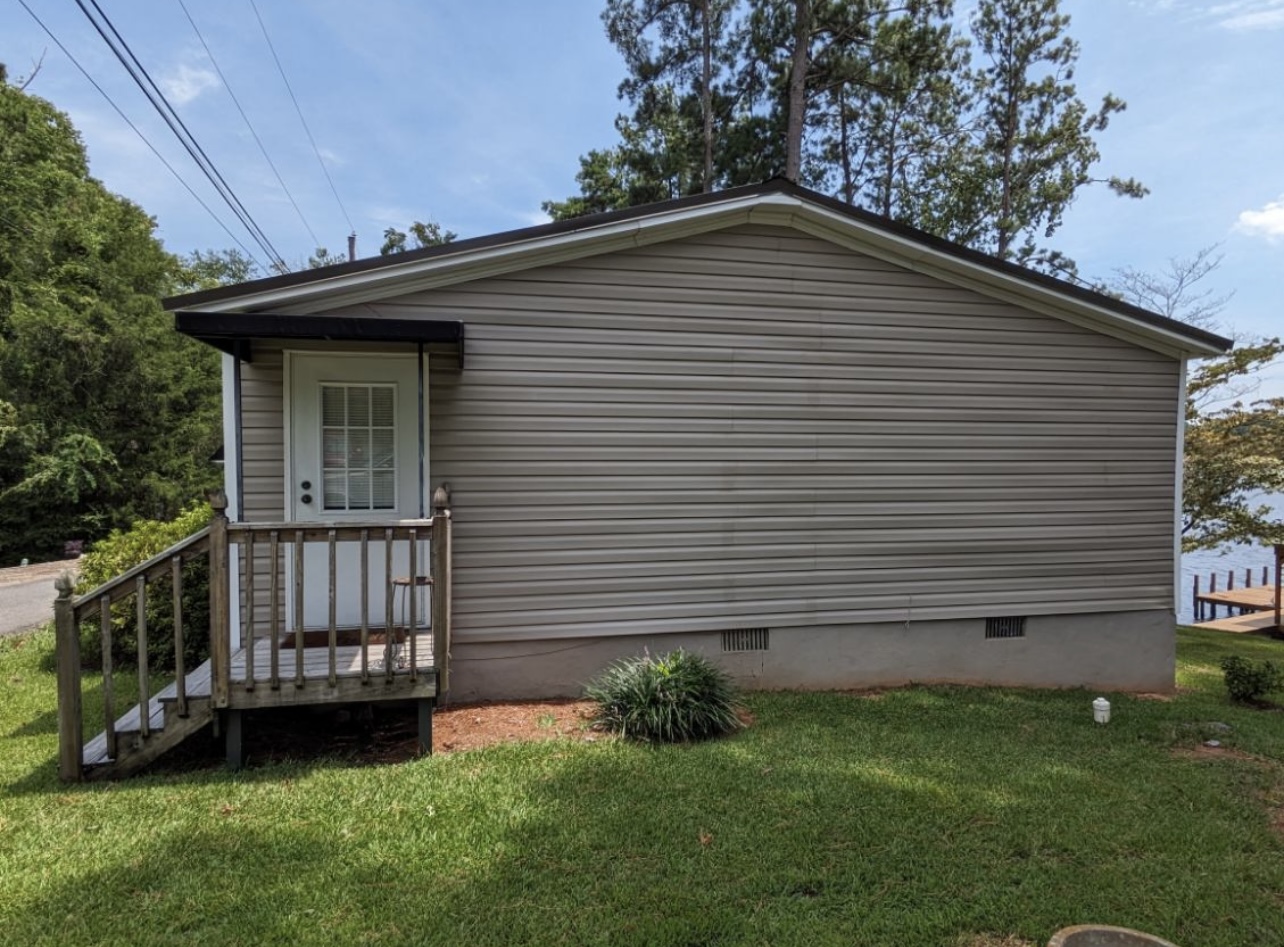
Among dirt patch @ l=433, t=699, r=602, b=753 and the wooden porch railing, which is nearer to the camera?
the wooden porch railing

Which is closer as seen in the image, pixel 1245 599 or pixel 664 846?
pixel 664 846

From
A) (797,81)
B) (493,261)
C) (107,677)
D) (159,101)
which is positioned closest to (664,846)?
(107,677)

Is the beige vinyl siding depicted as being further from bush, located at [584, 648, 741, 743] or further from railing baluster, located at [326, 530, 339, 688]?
railing baluster, located at [326, 530, 339, 688]

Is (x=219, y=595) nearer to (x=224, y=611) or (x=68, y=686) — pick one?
(x=224, y=611)

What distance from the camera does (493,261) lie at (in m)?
4.99

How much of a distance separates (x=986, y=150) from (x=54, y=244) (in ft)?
80.2

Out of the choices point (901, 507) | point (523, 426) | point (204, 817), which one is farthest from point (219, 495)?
point (901, 507)

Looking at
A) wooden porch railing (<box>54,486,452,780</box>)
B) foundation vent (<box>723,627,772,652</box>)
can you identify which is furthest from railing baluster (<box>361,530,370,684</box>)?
foundation vent (<box>723,627,772,652</box>)

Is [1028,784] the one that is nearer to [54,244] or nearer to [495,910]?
[495,910]

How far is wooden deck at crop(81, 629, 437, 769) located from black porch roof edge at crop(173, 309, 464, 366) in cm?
189

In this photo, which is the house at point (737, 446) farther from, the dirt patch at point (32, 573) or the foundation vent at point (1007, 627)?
the dirt patch at point (32, 573)

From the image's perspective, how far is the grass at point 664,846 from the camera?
237cm

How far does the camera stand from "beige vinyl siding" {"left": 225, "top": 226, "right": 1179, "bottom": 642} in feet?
16.8

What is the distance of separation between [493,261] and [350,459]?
184cm
